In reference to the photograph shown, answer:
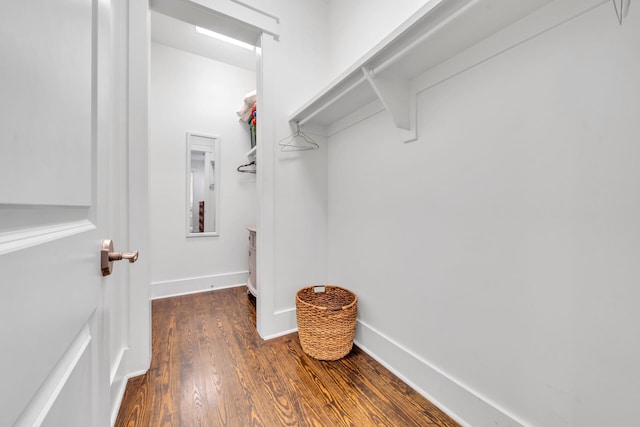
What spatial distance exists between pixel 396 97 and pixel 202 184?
7.56 feet

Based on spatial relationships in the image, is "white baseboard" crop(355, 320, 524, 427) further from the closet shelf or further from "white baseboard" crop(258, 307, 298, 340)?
the closet shelf

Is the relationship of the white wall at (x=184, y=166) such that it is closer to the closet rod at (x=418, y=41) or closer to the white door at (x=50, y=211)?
the closet rod at (x=418, y=41)

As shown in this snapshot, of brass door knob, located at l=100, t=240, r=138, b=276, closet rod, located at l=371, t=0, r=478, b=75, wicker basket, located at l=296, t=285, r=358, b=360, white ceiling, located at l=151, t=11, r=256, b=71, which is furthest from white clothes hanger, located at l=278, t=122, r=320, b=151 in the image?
white ceiling, located at l=151, t=11, r=256, b=71

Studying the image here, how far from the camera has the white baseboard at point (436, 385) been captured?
98 cm

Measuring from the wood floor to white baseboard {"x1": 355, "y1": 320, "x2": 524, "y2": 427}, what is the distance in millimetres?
39

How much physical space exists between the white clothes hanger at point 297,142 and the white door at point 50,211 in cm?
135

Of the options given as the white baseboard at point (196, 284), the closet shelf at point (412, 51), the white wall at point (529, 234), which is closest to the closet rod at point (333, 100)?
the closet shelf at point (412, 51)

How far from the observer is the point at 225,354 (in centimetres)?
157

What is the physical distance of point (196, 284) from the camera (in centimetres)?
269

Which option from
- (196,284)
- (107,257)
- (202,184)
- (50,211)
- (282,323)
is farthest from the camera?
(202,184)

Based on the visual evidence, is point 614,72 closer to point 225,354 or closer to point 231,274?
point 225,354

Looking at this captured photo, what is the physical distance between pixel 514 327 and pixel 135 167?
1909 millimetres

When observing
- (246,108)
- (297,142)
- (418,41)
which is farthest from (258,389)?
(246,108)

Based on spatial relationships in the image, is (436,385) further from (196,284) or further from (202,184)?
(202,184)
